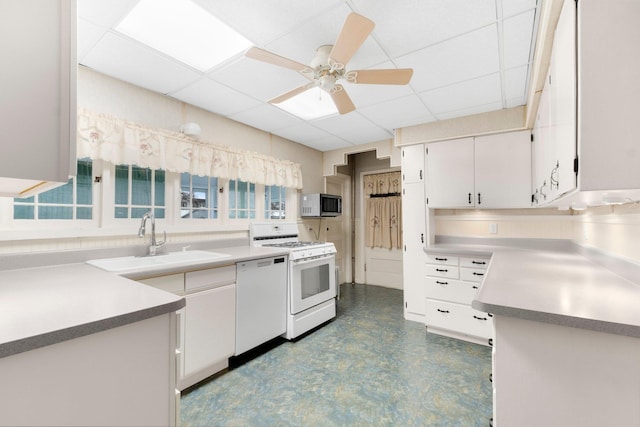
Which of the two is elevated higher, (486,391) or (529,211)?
(529,211)

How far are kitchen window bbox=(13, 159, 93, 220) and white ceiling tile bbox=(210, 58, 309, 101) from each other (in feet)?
→ 4.11

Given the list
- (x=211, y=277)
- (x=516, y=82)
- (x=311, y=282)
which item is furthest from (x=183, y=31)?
(x=516, y=82)

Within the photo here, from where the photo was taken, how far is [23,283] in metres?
1.31

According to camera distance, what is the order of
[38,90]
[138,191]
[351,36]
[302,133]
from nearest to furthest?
[38,90] → [351,36] → [138,191] → [302,133]

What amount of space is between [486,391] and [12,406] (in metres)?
2.45

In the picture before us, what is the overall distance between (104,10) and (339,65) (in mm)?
1325

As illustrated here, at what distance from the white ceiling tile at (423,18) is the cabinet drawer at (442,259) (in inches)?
79.7

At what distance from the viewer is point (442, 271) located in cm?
295

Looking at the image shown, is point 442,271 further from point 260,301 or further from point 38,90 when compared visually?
point 38,90

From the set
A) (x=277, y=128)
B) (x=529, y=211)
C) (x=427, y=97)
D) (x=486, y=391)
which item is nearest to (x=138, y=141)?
(x=277, y=128)

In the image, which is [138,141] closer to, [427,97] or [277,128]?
[277,128]

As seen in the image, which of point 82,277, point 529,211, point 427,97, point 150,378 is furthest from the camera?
point 529,211

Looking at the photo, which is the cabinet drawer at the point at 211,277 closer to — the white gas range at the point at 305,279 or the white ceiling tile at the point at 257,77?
the white gas range at the point at 305,279

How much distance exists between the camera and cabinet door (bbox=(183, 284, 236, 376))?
1.97 m
